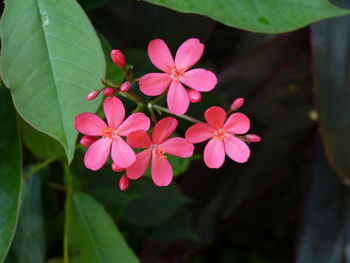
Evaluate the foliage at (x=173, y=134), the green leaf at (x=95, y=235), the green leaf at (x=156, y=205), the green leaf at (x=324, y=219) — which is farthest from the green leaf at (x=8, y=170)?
the green leaf at (x=324, y=219)

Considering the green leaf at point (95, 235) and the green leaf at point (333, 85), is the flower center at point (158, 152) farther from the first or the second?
the green leaf at point (333, 85)

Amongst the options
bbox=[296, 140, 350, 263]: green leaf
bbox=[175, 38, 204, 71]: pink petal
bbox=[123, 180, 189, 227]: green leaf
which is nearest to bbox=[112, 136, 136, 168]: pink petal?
bbox=[175, 38, 204, 71]: pink petal

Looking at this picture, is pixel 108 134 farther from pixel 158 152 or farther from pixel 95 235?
pixel 95 235

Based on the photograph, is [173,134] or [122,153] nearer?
[122,153]

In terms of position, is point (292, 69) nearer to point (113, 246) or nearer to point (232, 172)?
point (232, 172)

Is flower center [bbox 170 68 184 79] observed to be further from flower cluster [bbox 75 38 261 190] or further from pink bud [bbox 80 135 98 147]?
pink bud [bbox 80 135 98 147]

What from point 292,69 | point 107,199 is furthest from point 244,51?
point 107,199

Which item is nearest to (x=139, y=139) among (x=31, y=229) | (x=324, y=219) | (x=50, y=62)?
(x=50, y=62)
